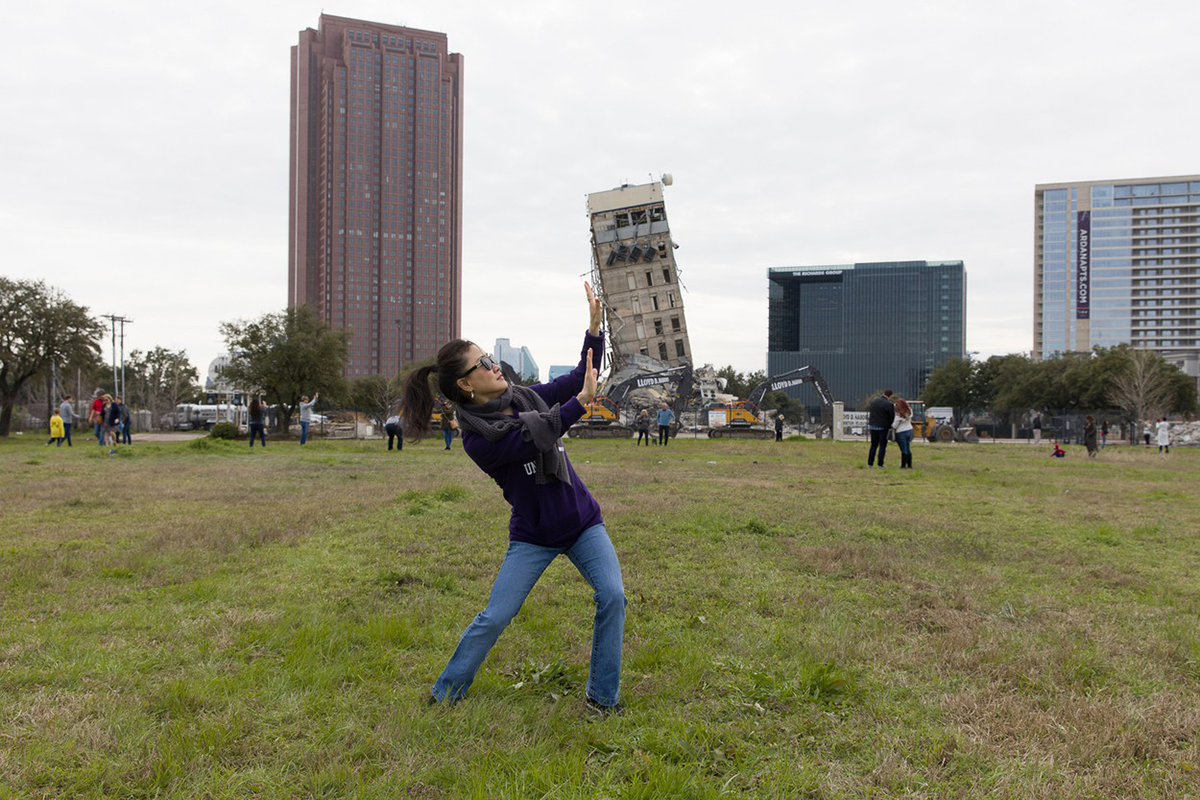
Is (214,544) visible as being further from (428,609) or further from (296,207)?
(296,207)

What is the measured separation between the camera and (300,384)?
142ft

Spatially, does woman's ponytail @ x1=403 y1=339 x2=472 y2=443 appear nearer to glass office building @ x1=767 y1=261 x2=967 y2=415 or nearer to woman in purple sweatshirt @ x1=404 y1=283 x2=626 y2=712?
woman in purple sweatshirt @ x1=404 y1=283 x2=626 y2=712

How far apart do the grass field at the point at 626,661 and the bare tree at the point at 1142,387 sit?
205 feet

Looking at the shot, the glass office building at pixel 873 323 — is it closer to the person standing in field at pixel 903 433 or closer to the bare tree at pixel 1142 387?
the bare tree at pixel 1142 387

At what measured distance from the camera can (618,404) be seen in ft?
138

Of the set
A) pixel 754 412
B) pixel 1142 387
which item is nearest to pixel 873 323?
pixel 1142 387

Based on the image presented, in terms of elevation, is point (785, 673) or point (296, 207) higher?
point (296, 207)

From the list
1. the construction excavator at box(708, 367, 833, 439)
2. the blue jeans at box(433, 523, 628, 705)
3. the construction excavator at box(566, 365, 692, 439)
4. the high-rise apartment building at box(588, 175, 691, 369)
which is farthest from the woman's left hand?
the high-rise apartment building at box(588, 175, 691, 369)

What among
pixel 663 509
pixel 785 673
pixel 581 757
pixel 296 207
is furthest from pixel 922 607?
pixel 296 207

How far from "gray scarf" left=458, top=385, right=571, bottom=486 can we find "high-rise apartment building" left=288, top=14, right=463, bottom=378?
16028cm

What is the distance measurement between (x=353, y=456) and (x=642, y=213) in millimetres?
53307

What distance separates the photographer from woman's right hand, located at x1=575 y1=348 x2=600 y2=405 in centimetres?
362

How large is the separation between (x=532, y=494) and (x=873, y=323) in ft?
594

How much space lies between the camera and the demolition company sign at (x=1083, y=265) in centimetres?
16862
